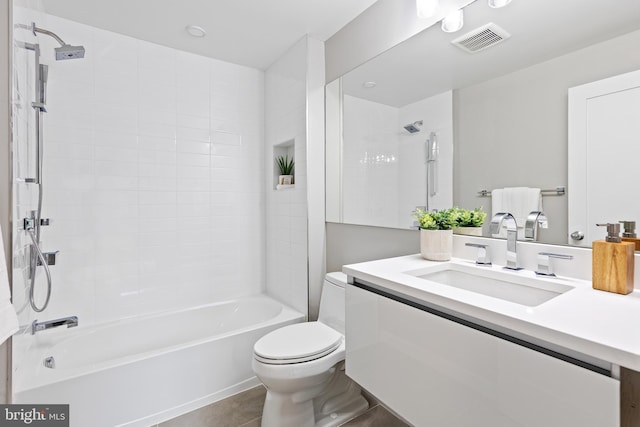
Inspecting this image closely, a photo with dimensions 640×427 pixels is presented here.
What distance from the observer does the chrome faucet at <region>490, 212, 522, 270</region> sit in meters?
1.17

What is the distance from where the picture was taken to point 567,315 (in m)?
0.71

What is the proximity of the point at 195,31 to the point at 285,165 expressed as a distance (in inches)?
44.9

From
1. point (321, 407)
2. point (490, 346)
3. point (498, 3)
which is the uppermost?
point (498, 3)

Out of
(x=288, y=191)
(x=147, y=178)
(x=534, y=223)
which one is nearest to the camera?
(x=534, y=223)

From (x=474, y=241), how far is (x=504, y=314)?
0.70 m

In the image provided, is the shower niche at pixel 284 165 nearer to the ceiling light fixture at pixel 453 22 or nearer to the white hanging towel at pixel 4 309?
the ceiling light fixture at pixel 453 22

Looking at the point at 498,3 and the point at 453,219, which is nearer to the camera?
the point at 498,3

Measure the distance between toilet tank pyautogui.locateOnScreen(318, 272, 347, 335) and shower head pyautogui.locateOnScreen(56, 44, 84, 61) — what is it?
1842mm

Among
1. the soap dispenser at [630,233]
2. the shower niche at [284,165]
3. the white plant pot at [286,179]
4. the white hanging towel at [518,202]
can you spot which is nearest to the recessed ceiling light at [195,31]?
the shower niche at [284,165]

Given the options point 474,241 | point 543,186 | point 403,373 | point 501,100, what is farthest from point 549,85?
point 403,373

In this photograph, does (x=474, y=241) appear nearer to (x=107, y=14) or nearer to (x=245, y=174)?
(x=245, y=174)

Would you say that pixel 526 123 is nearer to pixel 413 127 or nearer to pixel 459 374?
pixel 413 127

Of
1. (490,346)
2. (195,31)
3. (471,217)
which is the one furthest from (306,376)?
(195,31)

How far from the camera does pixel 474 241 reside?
4.42 feet
